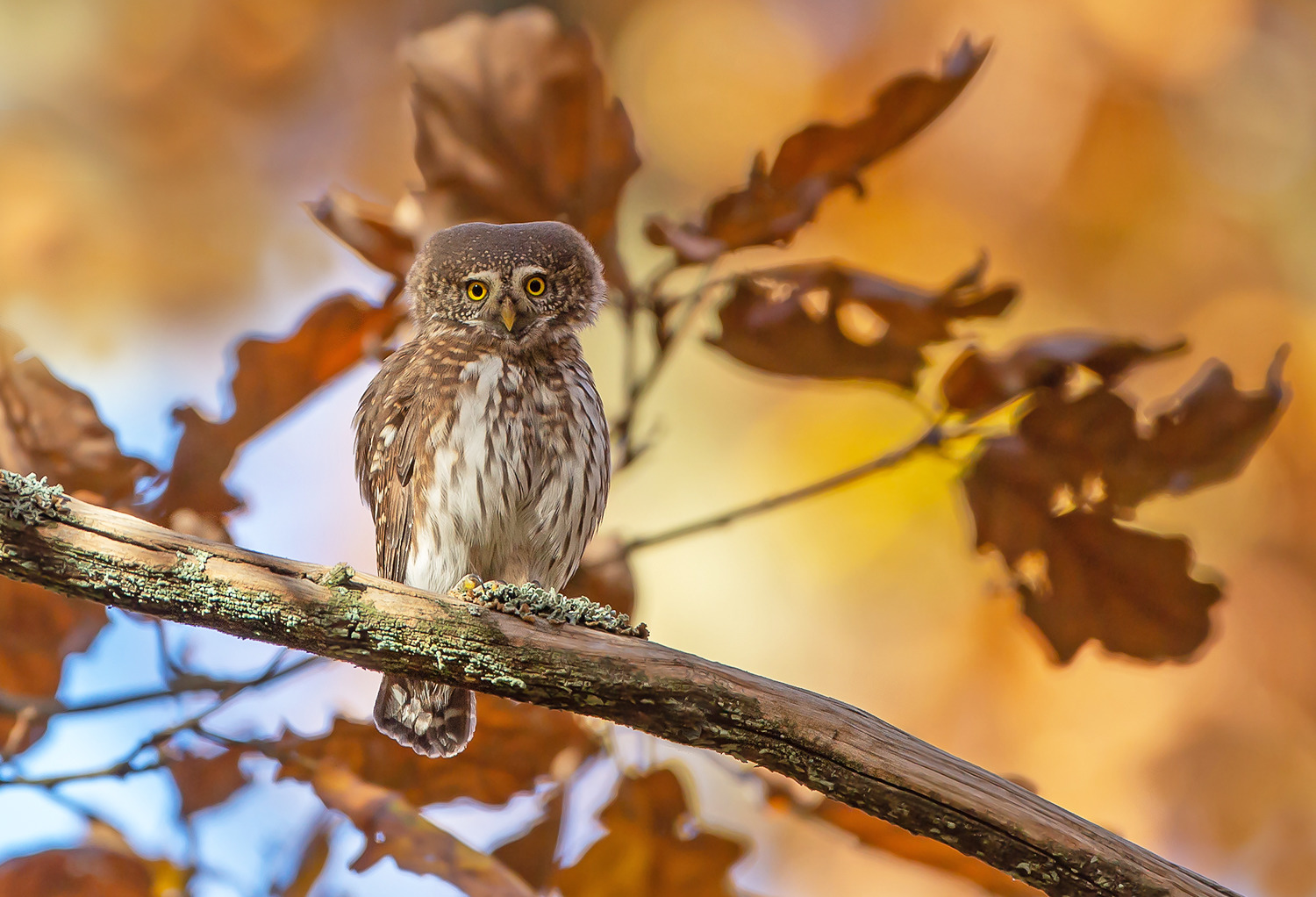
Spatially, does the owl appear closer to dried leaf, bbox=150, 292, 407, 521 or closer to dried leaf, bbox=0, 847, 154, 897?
dried leaf, bbox=150, 292, 407, 521

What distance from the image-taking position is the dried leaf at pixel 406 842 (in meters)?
1.98

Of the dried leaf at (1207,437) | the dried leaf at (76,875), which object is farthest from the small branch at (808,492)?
the dried leaf at (76,875)

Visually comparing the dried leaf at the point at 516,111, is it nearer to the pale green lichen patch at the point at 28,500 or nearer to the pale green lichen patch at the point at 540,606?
the pale green lichen patch at the point at 540,606

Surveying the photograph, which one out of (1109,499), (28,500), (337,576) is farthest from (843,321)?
(28,500)

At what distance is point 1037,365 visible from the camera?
2.46m

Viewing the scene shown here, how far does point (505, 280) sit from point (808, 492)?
96 cm

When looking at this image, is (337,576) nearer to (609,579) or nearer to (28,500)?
(28,500)

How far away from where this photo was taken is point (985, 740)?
527cm

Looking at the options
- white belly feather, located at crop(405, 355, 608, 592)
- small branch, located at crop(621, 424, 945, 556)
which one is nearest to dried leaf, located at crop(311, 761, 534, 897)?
white belly feather, located at crop(405, 355, 608, 592)

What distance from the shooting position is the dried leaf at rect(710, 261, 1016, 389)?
2357mm

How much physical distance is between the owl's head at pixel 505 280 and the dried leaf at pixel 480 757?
97 centimetres

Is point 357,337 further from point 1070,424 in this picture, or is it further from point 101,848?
point 1070,424

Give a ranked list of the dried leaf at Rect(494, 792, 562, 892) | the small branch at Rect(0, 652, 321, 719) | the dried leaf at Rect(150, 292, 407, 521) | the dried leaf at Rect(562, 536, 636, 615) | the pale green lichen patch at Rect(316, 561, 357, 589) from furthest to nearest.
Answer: the dried leaf at Rect(562, 536, 636, 615), the dried leaf at Rect(494, 792, 562, 892), the dried leaf at Rect(150, 292, 407, 521), the small branch at Rect(0, 652, 321, 719), the pale green lichen patch at Rect(316, 561, 357, 589)

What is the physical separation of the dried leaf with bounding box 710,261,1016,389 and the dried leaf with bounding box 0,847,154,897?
1.65 m
